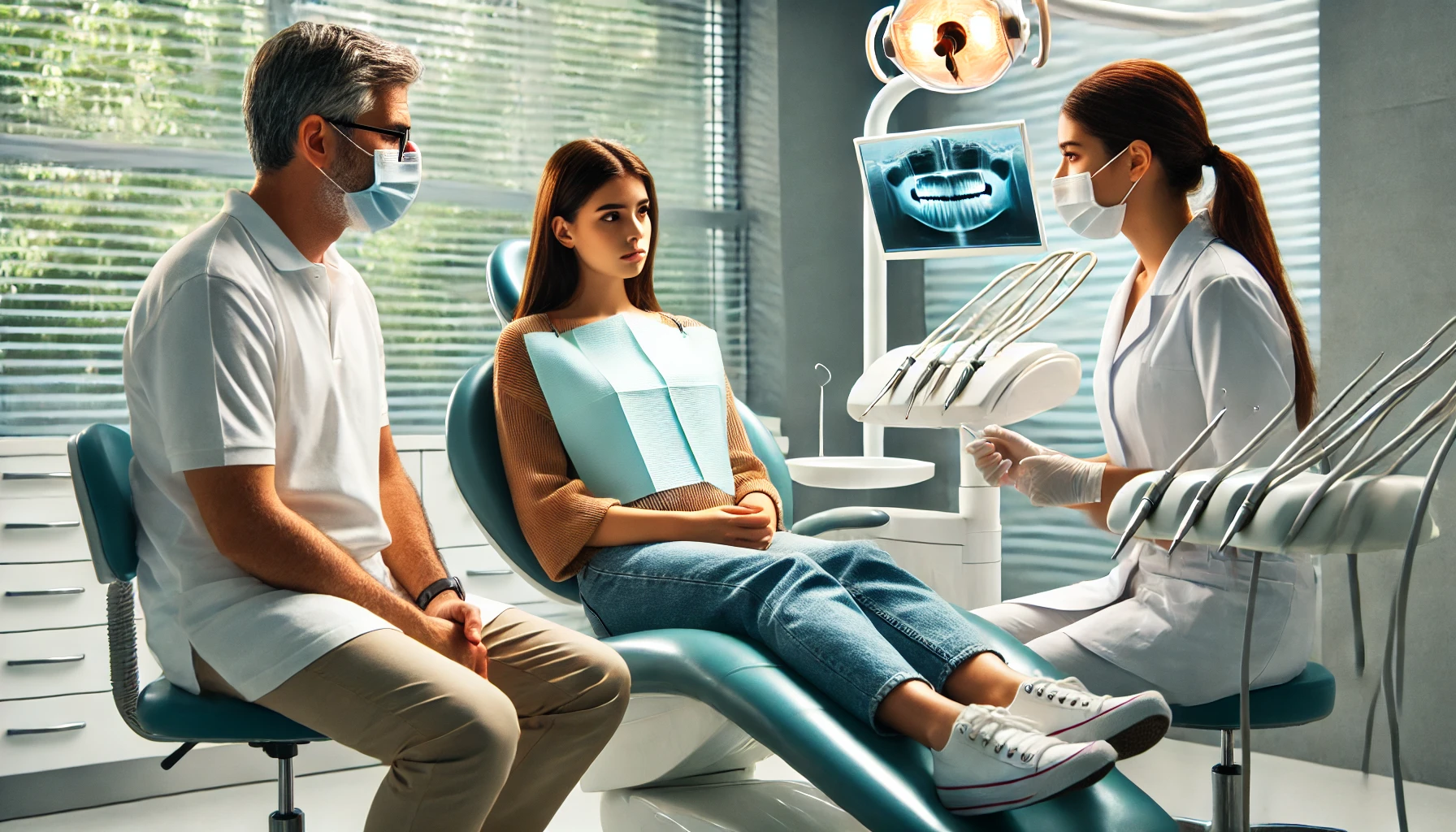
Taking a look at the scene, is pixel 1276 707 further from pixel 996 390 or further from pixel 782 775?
pixel 782 775

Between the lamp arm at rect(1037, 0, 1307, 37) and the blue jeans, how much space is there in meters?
1.38

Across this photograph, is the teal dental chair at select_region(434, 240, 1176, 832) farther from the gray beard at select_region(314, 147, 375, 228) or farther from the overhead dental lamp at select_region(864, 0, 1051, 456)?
the overhead dental lamp at select_region(864, 0, 1051, 456)

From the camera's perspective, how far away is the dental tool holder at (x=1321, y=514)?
0.86m

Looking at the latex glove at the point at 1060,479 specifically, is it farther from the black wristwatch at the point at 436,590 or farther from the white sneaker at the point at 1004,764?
the black wristwatch at the point at 436,590

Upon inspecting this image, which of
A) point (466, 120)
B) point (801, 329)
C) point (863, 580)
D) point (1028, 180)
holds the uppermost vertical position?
point (466, 120)

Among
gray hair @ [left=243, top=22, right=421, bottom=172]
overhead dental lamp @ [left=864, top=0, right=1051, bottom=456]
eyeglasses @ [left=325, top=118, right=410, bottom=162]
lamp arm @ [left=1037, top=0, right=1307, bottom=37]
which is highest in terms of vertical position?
lamp arm @ [left=1037, top=0, right=1307, bottom=37]

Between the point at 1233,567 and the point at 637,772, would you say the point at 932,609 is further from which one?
the point at 637,772

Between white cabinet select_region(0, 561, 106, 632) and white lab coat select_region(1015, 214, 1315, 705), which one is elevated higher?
white lab coat select_region(1015, 214, 1315, 705)

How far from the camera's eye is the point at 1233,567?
1.77 meters

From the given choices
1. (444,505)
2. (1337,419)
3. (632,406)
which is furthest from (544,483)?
(1337,419)

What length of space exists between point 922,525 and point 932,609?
2.93ft

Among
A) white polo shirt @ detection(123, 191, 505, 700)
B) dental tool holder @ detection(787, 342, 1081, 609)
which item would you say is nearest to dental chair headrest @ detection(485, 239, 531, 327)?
white polo shirt @ detection(123, 191, 505, 700)

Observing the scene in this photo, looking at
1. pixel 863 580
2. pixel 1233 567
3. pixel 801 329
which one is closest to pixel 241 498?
pixel 863 580

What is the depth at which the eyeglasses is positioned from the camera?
1.69m
